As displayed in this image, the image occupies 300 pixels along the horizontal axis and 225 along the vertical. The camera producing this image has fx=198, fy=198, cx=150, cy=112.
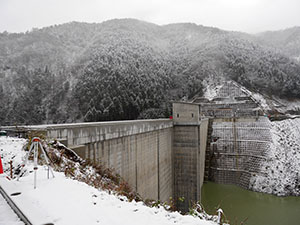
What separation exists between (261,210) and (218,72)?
1477 inches

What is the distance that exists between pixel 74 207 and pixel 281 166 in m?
23.2

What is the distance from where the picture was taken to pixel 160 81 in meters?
44.8

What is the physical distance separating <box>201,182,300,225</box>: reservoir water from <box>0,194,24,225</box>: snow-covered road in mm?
12541

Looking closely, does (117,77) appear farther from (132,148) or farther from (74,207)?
(74,207)

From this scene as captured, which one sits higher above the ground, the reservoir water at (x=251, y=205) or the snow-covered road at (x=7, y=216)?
the snow-covered road at (x=7, y=216)

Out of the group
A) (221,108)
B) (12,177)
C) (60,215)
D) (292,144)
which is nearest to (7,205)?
(60,215)

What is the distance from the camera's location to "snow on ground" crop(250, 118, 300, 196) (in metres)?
18.6

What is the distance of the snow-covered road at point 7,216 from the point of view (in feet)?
8.11

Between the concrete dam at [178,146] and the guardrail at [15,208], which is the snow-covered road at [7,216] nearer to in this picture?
the guardrail at [15,208]

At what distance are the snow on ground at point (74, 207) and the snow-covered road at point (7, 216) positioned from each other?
115mm

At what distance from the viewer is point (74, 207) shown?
2.91m

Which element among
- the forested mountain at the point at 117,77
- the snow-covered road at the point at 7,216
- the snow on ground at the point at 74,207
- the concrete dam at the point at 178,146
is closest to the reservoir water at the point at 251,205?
the concrete dam at the point at 178,146

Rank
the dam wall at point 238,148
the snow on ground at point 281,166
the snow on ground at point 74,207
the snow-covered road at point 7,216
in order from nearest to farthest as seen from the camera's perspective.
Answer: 1. the snow-covered road at point 7,216
2. the snow on ground at point 74,207
3. the snow on ground at point 281,166
4. the dam wall at point 238,148

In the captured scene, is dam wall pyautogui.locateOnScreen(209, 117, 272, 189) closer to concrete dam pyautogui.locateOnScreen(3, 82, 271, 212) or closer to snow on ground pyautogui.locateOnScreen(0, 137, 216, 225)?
concrete dam pyautogui.locateOnScreen(3, 82, 271, 212)
